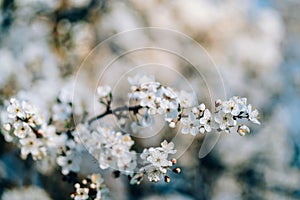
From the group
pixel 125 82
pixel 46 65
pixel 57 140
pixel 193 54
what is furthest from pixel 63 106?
pixel 193 54

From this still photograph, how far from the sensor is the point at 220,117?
3.29 feet

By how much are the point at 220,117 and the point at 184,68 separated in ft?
1.37

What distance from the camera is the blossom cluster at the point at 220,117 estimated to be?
0.99 meters

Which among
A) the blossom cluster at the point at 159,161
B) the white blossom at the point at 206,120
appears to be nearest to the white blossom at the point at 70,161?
the blossom cluster at the point at 159,161

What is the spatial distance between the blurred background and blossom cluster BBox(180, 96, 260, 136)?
1.09 feet

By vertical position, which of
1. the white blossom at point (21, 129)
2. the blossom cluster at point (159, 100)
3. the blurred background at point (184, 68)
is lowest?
the white blossom at point (21, 129)

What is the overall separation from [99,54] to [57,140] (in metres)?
0.48

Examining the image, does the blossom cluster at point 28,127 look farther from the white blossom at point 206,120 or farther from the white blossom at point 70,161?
the white blossom at point 206,120

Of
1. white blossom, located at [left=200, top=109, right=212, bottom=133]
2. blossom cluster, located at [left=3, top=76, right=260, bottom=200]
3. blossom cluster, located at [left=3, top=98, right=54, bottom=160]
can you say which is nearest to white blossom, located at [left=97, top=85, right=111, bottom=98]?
blossom cluster, located at [left=3, top=76, right=260, bottom=200]

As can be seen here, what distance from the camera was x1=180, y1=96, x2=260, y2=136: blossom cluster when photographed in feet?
3.24

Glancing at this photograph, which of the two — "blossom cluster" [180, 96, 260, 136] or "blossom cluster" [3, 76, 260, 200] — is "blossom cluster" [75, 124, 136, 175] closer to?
"blossom cluster" [3, 76, 260, 200]

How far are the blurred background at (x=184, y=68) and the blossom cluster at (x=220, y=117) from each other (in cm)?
33

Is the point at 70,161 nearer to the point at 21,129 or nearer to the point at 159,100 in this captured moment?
the point at 21,129

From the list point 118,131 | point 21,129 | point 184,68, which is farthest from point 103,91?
point 184,68
